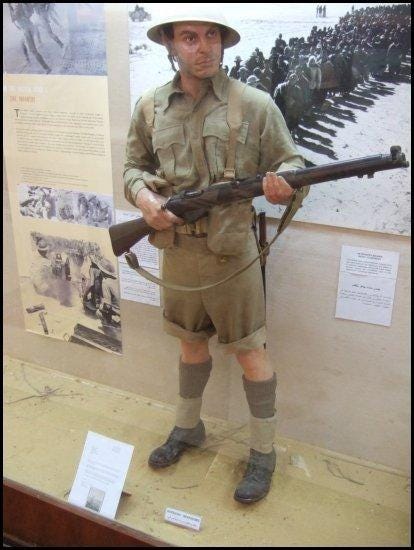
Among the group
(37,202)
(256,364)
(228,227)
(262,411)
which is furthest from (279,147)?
(37,202)

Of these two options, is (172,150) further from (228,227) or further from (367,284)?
(367,284)

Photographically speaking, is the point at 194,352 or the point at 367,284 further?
the point at 194,352

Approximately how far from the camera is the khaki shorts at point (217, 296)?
1.50 m

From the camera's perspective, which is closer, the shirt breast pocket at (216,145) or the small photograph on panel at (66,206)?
the shirt breast pocket at (216,145)

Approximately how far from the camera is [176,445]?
1.84 m

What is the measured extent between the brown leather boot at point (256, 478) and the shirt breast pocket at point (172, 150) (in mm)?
889

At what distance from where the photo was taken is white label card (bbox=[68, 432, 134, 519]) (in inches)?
59.3

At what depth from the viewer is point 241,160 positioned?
4.53 ft

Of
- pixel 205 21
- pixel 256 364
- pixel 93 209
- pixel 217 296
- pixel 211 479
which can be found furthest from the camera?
pixel 93 209

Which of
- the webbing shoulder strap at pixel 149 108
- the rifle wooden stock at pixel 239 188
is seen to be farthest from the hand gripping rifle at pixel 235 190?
the webbing shoulder strap at pixel 149 108

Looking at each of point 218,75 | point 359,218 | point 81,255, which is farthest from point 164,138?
point 81,255

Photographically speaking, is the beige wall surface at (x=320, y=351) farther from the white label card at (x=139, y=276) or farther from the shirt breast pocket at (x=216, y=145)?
the shirt breast pocket at (x=216, y=145)

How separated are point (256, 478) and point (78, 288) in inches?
39.7

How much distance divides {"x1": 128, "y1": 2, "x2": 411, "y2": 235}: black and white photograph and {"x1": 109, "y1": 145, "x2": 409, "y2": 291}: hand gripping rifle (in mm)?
230
